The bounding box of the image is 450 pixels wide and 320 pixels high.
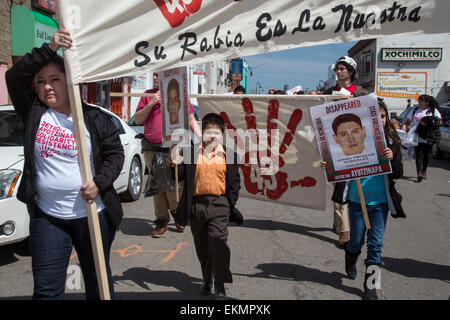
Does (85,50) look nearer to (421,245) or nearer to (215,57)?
(215,57)

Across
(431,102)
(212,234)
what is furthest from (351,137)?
(431,102)

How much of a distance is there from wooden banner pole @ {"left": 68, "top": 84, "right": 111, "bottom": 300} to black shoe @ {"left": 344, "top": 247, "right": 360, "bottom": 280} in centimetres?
252

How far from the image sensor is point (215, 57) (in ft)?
9.13

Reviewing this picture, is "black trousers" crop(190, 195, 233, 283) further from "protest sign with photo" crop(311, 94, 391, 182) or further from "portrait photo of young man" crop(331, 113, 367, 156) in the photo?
"portrait photo of young man" crop(331, 113, 367, 156)

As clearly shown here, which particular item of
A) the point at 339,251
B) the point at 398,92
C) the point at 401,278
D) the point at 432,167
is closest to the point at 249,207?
the point at 339,251

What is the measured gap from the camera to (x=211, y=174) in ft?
13.0

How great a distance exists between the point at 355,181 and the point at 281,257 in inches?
59.5

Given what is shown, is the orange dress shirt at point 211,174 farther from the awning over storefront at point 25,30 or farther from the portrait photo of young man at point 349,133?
the awning over storefront at point 25,30

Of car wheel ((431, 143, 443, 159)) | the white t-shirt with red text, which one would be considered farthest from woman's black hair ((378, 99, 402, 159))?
car wheel ((431, 143, 443, 159))

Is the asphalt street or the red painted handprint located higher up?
the red painted handprint

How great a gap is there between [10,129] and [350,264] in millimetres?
4483

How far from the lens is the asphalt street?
416cm

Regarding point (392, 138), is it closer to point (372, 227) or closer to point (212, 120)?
point (372, 227)

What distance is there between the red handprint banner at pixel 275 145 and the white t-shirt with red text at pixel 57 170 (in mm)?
2751
